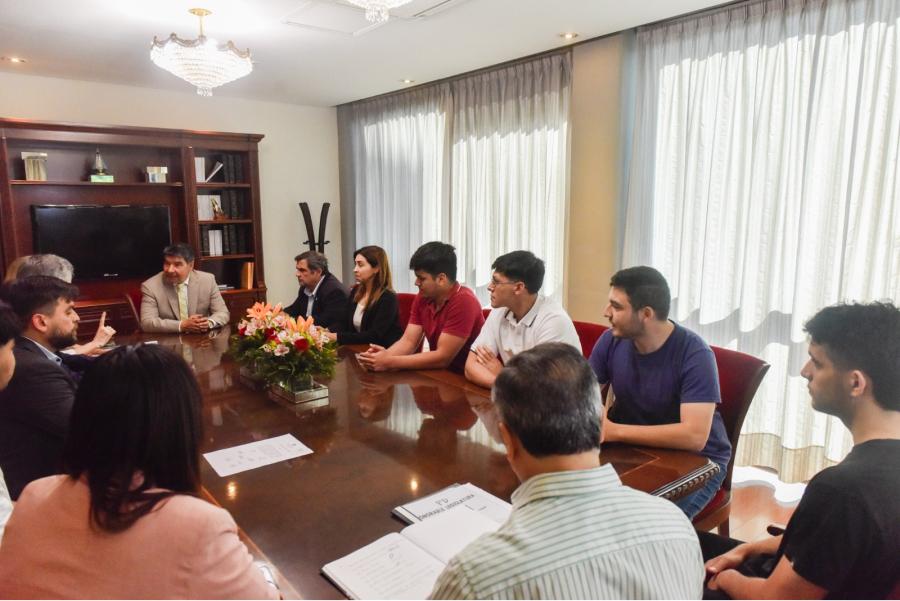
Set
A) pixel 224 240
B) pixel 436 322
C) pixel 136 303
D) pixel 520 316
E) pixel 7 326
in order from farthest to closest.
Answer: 1. pixel 224 240
2. pixel 136 303
3. pixel 436 322
4. pixel 520 316
5. pixel 7 326

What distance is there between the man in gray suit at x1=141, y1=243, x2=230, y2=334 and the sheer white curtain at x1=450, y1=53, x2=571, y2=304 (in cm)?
193

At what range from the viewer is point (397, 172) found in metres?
5.26

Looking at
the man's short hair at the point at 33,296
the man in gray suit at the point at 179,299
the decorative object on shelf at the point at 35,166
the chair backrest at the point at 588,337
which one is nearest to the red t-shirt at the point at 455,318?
the chair backrest at the point at 588,337

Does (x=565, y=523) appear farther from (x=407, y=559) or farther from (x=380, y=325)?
(x=380, y=325)

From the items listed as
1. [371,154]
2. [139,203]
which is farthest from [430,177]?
[139,203]

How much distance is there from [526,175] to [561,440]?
346 centimetres

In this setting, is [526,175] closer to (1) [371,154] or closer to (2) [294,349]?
(1) [371,154]

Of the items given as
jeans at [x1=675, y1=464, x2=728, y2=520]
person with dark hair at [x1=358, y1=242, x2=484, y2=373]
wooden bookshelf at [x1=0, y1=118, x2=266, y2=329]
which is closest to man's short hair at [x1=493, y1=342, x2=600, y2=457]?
jeans at [x1=675, y1=464, x2=728, y2=520]

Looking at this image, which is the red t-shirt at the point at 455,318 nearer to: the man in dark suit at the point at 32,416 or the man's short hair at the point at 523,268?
the man's short hair at the point at 523,268

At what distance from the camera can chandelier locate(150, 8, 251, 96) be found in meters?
2.86

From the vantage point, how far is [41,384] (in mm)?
1675

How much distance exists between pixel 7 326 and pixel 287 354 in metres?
0.81

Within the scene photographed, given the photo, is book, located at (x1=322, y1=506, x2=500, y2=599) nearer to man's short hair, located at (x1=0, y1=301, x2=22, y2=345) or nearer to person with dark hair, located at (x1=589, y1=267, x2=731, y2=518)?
person with dark hair, located at (x1=589, y1=267, x2=731, y2=518)

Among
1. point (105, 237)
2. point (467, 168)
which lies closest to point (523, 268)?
point (467, 168)
